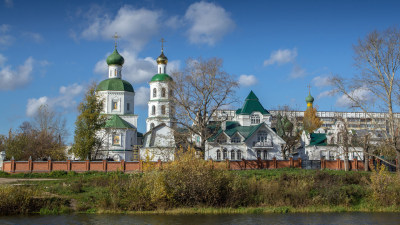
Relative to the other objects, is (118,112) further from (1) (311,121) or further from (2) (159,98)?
(1) (311,121)

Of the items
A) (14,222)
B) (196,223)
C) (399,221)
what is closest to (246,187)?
(196,223)

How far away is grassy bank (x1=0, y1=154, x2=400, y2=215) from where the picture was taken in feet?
75.8

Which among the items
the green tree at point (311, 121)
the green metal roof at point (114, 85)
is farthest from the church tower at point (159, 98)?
the green tree at point (311, 121)

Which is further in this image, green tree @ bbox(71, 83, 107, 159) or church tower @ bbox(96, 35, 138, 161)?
church tower @ bbox(96, 35, 138, 161)

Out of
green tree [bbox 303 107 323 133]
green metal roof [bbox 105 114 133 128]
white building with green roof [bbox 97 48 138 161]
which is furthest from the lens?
green tree [bbox 303 107 323 133]

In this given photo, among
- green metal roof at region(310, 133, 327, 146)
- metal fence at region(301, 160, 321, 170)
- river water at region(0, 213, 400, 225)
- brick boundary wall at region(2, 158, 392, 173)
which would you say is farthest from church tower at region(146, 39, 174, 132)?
river water at region(0, 213, 400, 225)

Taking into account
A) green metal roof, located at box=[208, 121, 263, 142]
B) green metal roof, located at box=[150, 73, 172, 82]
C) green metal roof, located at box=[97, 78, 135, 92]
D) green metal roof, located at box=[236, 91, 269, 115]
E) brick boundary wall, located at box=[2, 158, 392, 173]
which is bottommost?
brick boundary wall, located at box=[2, 158, 392, 173]

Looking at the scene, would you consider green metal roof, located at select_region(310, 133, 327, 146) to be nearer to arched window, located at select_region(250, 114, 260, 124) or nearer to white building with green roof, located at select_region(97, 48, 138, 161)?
arched window, located at select_region(250, 114, 260, 124)

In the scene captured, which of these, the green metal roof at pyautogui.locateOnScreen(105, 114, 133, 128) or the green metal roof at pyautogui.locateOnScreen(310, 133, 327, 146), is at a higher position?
the green metal roof at pyautogui.locateOnScreen(105, 114, 133, 128)

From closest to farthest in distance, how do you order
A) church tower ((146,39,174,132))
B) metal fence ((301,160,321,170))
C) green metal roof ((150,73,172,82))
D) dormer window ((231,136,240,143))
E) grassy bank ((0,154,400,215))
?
grassy bank ((0,154,400,215)), metal fence ((301,160,321,170)), dormer window ((231,136,240,143)), church tower ((146,39,174,132)), green metal roof ((150,73,172,82))

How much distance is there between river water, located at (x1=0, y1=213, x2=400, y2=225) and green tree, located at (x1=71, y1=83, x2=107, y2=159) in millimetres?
17193

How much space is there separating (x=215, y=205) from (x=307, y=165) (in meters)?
16.8

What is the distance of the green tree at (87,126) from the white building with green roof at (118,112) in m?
8.19

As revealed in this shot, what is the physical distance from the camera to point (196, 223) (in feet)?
66.6
